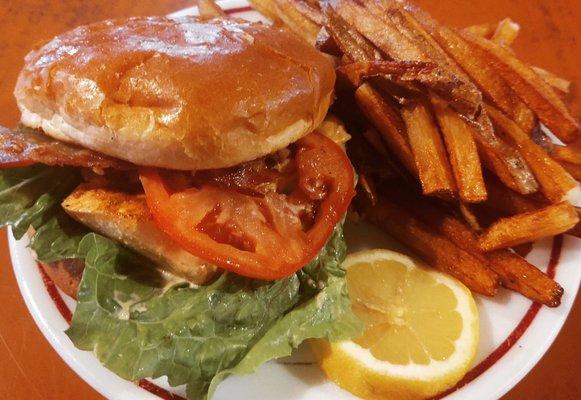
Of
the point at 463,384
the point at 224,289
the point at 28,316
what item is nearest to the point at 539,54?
the point at 463,384

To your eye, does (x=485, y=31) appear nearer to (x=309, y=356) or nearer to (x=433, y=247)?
(x=433, y=247)

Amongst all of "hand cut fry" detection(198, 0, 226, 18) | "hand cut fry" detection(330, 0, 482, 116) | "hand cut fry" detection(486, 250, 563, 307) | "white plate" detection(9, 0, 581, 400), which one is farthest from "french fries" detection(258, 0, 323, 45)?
"white plate" detection(9, 0, 581, 400)

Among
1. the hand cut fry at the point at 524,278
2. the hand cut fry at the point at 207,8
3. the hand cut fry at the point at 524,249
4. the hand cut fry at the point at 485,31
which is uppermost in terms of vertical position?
the hand cut fry at the point at 485,31

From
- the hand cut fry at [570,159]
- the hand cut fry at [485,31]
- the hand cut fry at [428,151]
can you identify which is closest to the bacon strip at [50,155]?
the hand cut fry at [428,151]

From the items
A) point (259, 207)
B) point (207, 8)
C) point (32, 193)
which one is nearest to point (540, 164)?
point (259, 207)

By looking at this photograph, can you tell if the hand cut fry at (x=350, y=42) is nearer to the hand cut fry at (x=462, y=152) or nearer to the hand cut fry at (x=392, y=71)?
the hand cut fry at (x=392, y=71)

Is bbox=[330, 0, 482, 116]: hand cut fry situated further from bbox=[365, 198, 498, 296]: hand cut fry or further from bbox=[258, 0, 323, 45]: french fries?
bbox=[365, 198, 498, 296]: hand cut fry
